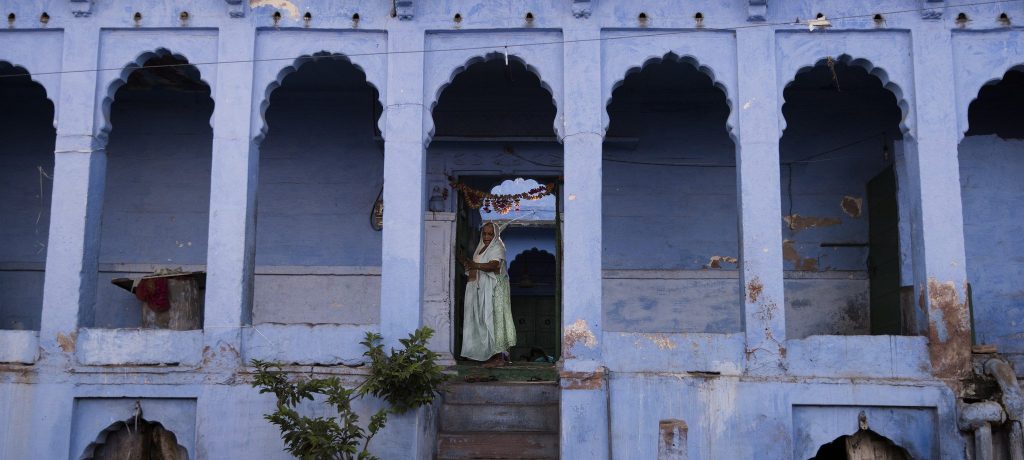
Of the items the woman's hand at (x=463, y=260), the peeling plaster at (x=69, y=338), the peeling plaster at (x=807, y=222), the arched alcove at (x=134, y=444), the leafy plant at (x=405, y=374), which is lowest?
the arched alcove at (x=134, y=444)

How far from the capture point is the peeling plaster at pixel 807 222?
12.3m

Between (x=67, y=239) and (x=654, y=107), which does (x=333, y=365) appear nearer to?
(x=67, y=239)

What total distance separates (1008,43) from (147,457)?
30.3ft

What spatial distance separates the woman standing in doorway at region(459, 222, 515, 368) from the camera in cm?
1194

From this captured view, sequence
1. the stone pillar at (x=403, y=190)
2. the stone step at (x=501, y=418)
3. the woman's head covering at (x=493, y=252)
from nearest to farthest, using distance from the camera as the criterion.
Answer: the stone pillar at (x=403, y=190), the stone step at (x=501, y=418), the woman's head covering at (x=493, y=252)

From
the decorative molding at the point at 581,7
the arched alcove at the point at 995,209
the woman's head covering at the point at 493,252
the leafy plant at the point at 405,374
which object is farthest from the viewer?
the woman's head covering at the point at 493,252

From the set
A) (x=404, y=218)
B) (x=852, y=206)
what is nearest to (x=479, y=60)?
(x=404, y=218)

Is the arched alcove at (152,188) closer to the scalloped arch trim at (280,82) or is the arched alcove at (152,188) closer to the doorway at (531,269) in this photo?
the scalloped arch trim at (280,82)

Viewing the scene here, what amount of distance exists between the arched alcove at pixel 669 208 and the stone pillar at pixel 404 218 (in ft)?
10.2

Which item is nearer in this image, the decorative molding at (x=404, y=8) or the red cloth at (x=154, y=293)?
the decorative molding at (x=404, y=8)

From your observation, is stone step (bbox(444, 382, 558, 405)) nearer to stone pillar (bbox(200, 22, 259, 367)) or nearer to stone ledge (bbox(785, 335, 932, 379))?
stone pillar (bbox(200, 22, 259, 367))

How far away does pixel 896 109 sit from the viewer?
12422mm

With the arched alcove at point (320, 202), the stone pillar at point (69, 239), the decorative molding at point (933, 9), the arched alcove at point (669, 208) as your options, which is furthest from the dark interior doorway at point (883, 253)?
the stone pillar at point (69, 239)

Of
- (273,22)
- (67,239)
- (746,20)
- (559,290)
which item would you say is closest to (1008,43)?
(746,20)
